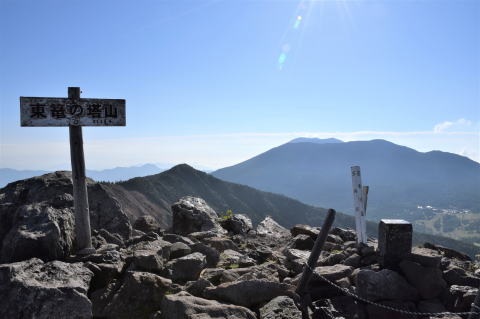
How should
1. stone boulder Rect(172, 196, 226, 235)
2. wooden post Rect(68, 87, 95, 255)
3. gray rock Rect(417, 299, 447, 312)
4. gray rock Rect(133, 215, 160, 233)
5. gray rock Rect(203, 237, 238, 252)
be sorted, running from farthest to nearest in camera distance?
stone boulder Rect(172, 196, 226, 235) < gray rock Rect(133, 215, 160, 233) < gray rock Rect(203, 237, 238, 252) < wooden post Rect(68, 87, 95, 255) < gray rock Rect(417, 299, 447, 312)

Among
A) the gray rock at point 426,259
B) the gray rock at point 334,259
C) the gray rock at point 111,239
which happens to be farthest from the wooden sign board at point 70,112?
the gray rock at point 426,259

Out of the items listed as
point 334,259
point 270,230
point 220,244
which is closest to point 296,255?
point 334,259

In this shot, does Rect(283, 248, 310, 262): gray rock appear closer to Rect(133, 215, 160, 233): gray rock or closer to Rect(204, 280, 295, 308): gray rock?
Rect(204, 280, 295, 308): gray rock

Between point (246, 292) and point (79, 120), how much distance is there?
558 cm

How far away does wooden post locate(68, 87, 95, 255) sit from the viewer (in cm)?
832

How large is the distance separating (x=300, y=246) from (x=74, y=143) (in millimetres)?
7858

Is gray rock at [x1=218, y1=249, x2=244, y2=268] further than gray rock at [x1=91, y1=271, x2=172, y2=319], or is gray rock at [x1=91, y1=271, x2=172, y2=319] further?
gray rock at [x1=218, y1=249, x2=244, y2=268]

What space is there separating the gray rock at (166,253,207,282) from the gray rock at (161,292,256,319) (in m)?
1.43

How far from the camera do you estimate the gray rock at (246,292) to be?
6805 millimetres

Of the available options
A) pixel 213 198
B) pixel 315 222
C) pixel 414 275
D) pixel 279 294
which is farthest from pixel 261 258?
pixel 315 222

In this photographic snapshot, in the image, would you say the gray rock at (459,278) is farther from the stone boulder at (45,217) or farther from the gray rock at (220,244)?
the stone boulder at (45,217)

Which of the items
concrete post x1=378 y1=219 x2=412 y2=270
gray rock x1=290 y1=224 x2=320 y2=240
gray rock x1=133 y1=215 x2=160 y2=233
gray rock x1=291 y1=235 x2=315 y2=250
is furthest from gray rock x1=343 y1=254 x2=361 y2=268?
gray rock x1=133 y1=215 x2=160 y2=233

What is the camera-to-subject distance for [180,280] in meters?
7.81

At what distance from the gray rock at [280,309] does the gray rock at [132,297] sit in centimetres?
200
